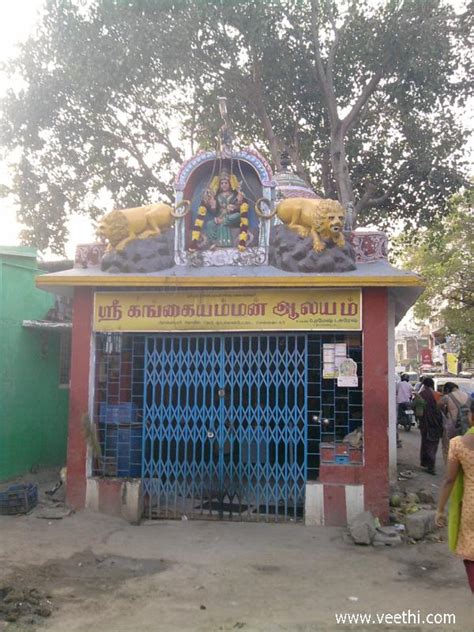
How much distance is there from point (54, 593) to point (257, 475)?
3.07 m

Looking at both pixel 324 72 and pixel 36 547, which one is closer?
pixel 36 547

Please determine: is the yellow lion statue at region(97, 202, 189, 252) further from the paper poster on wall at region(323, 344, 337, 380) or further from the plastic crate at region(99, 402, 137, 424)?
the paper poster on wall at region(323, 344, 337, 380)

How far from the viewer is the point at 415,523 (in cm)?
677

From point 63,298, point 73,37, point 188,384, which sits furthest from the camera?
point 73,37

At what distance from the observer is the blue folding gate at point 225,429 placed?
24.7 ft

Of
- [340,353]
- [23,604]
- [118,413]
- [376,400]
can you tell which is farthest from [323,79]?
[23,604]

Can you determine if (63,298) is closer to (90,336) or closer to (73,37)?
(90,336)

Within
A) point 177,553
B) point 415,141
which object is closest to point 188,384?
point 177,553

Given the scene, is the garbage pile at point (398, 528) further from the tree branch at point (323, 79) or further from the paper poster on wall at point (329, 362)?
the tree branch at point (323, 79)

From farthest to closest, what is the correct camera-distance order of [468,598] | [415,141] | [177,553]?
[415,141]
[177,553]
[468,598]

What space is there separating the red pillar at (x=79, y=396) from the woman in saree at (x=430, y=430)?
6181 millimetres

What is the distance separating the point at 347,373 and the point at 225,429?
1.73 m

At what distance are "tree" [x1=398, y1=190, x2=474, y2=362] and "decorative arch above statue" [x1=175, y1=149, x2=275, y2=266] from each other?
12.9 metres

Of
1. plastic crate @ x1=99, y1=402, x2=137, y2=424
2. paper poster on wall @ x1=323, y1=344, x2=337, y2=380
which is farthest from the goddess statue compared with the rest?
plastic crate @ x1=99, y1=402, x2=137, y2=424
